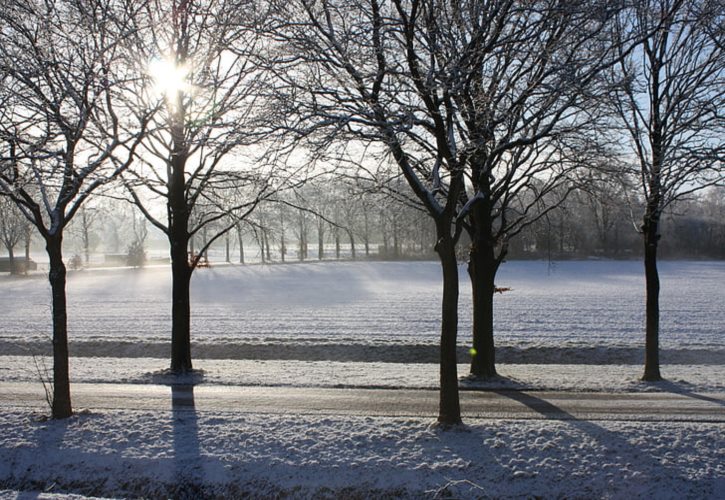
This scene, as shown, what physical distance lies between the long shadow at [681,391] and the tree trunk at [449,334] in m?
5.28

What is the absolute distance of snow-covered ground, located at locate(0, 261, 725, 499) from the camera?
22.3ft

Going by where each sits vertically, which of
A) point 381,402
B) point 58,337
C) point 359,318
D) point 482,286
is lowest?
point 359,318

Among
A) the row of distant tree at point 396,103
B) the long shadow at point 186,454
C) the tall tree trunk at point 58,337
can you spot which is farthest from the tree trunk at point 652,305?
the tall tree trunk at point 58,337

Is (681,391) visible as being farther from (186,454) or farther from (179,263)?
(179,263)

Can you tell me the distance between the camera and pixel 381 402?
32.8 feet

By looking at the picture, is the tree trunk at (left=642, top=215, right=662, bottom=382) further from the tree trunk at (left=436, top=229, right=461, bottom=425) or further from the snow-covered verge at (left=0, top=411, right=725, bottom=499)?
the tree trunk at (left=436, top=229, right=461, bottom=425)

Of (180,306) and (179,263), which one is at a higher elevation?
(179,263)

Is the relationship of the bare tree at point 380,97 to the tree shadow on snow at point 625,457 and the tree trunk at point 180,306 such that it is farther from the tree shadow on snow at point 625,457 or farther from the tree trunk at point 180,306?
the tree trunk at point 180,306

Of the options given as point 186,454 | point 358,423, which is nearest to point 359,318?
point 358,423

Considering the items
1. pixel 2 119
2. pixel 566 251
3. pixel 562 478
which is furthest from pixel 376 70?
pixel 566 251

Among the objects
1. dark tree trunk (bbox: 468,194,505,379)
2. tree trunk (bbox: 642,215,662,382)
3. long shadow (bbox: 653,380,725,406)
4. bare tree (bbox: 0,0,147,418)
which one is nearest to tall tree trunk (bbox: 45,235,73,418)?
bare tree (bbox: 0,0,147,418)

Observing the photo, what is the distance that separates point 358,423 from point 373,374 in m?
4.55

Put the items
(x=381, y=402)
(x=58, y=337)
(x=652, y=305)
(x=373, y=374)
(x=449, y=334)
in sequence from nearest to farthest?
(x=449, y=334), (x=58, y=337), (x=381, y=402), (x=652, y=305), (x=373, y=374)

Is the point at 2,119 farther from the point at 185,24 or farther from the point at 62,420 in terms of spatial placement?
the point at 62,420
